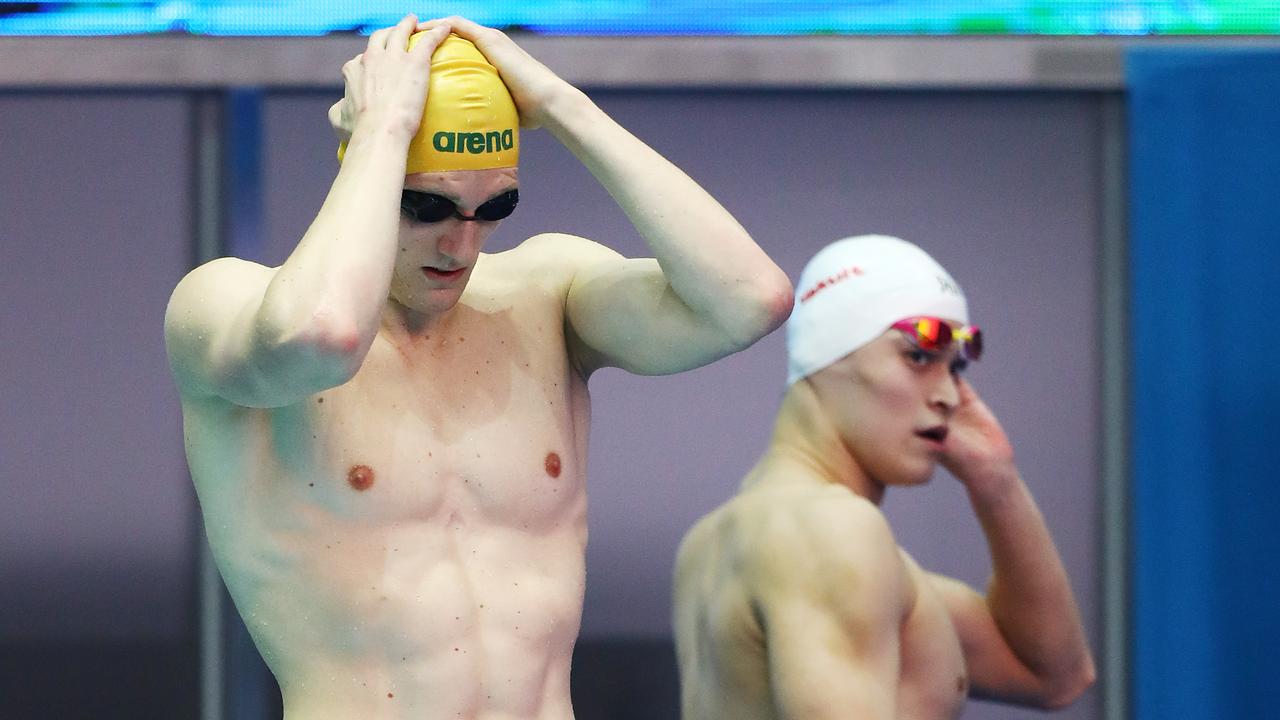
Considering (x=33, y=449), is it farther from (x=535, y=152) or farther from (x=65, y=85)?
(x=535, y=152)

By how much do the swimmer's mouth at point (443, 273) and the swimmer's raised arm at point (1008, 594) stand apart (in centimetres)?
182

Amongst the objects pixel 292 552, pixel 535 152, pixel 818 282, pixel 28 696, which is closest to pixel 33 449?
pixel 28 696

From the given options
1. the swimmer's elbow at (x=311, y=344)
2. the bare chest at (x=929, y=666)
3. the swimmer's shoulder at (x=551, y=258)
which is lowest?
the bare chest at (x=929, y=666)

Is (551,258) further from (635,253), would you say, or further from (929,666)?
(635,253)

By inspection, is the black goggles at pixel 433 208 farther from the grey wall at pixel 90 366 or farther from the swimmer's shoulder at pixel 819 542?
the grey wall at pixel 90 366

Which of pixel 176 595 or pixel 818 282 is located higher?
pixel 818 282

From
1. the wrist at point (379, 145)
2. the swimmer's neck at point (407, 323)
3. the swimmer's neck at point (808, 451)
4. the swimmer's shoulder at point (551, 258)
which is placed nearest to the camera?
the wrist at point (379, 145)

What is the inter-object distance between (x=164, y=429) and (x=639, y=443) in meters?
1.16

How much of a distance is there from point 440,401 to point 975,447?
5.87 ft

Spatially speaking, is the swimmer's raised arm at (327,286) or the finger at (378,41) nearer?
the swimmer's raised arm at (327,286)

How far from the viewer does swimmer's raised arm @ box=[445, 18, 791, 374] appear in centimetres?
224

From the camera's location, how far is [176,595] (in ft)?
14.8

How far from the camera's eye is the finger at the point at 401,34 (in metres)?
2.24

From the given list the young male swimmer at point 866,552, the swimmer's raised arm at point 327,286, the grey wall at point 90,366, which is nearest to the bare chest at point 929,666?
the young male swimmer at point 866,552
